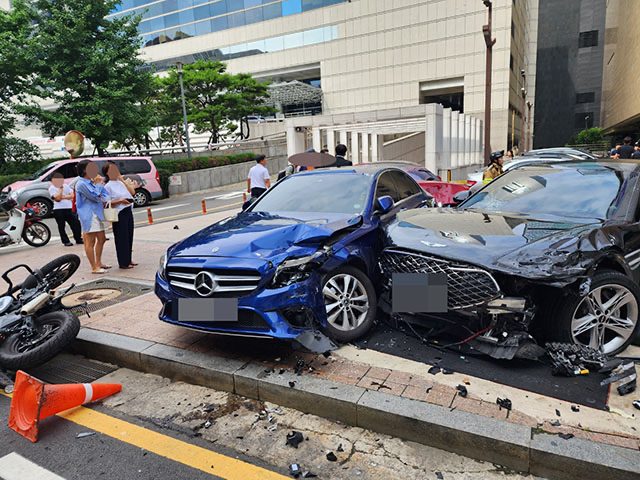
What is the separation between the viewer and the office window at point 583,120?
→ 65.1m

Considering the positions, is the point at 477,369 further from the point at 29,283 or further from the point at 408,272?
the point at 29,283

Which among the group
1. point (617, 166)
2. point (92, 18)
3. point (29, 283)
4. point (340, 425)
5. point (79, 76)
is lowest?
point (340, 425)

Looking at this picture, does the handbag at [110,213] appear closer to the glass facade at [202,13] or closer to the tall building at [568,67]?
the glass facade at [202,13]

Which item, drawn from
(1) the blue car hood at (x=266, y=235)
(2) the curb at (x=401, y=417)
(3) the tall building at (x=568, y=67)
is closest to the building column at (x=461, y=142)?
(1) the blue car hood at (x=266, y=235)

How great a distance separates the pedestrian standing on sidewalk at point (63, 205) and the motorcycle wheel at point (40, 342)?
570cm

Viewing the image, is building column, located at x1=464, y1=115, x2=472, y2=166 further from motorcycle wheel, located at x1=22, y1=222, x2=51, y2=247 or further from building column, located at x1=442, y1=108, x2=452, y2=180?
motorcycle wheel, located at x1=22, y1=222, x2=51, y2=247

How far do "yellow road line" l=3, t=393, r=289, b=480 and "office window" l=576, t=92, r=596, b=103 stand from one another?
7650 centimetres

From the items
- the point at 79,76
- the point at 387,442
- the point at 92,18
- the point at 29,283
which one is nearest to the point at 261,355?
the point at 387,442

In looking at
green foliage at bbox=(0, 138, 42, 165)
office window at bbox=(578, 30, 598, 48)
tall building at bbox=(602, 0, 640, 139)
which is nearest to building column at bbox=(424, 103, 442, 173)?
green foliage at bbox=(0, 138, 42, 165)

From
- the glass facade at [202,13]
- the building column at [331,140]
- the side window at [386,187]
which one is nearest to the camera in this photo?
the side window at [386,187]

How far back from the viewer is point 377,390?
3.23 meters

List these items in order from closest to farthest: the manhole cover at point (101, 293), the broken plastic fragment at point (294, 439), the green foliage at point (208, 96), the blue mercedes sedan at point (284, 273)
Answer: the broken plastic fragment at point (294, 439), the blue mercedes sedan at point (284, 273), the manhole cover at point (101, 293), the green foliage at point (208, 96)

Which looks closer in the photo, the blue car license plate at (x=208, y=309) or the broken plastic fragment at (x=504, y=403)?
the broken plastic fragment at (x=504, y=403)

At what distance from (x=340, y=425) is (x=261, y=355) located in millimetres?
1068
